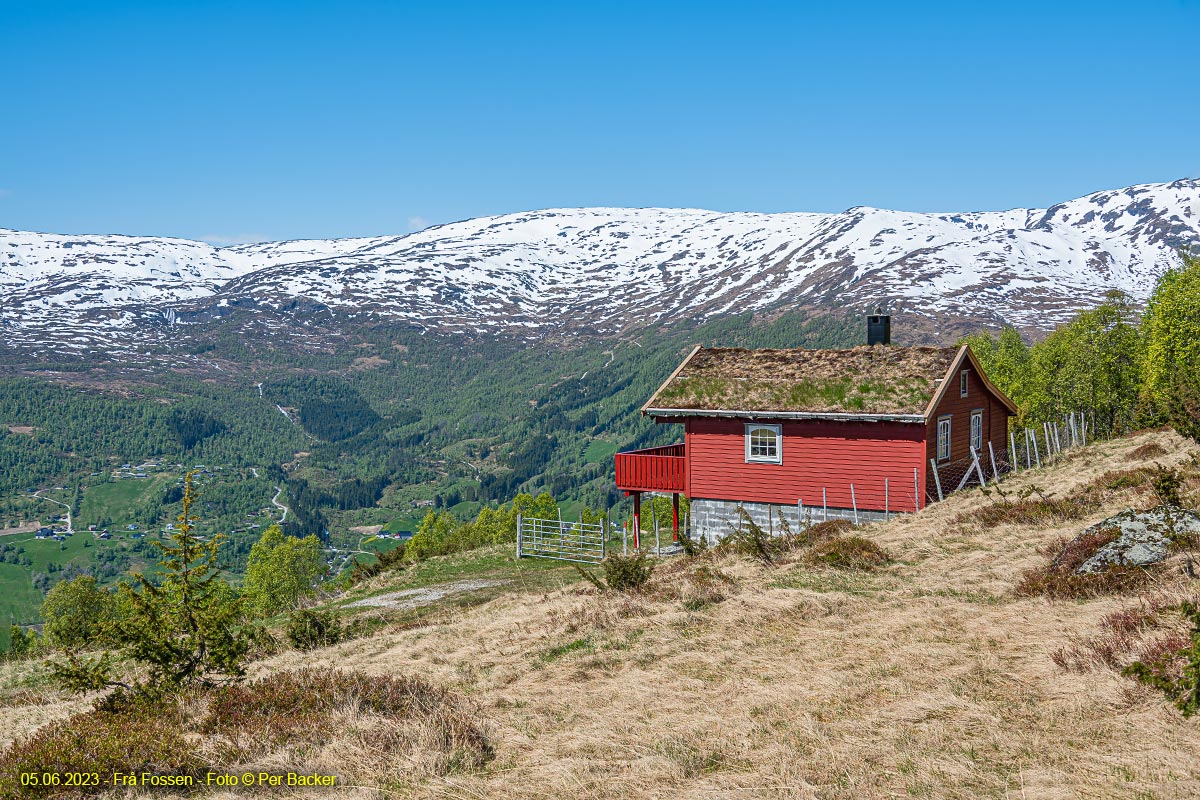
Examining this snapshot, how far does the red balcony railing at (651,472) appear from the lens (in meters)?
35.9

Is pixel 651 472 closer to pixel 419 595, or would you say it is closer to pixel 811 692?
pixel 419 595

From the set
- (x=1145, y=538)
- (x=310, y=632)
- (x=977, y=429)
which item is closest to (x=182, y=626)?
(x=310, y=632)

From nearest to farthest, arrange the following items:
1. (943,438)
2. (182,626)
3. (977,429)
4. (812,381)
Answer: (182,626), (943,438), (812,381), (977,429)

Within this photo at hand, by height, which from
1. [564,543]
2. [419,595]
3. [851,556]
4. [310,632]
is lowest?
[419,595]

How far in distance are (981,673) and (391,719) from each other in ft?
23.1

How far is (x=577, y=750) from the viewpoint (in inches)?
372

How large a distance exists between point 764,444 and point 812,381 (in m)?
3.01

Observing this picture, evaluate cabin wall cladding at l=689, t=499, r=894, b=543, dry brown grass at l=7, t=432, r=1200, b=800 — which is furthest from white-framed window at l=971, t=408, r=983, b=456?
dry brown grass at l=7, t=432, r=1200, b=800

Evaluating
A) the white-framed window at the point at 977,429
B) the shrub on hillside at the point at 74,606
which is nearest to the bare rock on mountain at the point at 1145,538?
the white-framed window at the point at 977,429

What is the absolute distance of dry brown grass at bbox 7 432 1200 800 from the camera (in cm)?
800

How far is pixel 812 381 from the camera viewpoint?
33656 mm

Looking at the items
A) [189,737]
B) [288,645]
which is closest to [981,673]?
[189,737]

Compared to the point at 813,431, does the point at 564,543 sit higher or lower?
lower

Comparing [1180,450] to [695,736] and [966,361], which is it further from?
[695,736]
